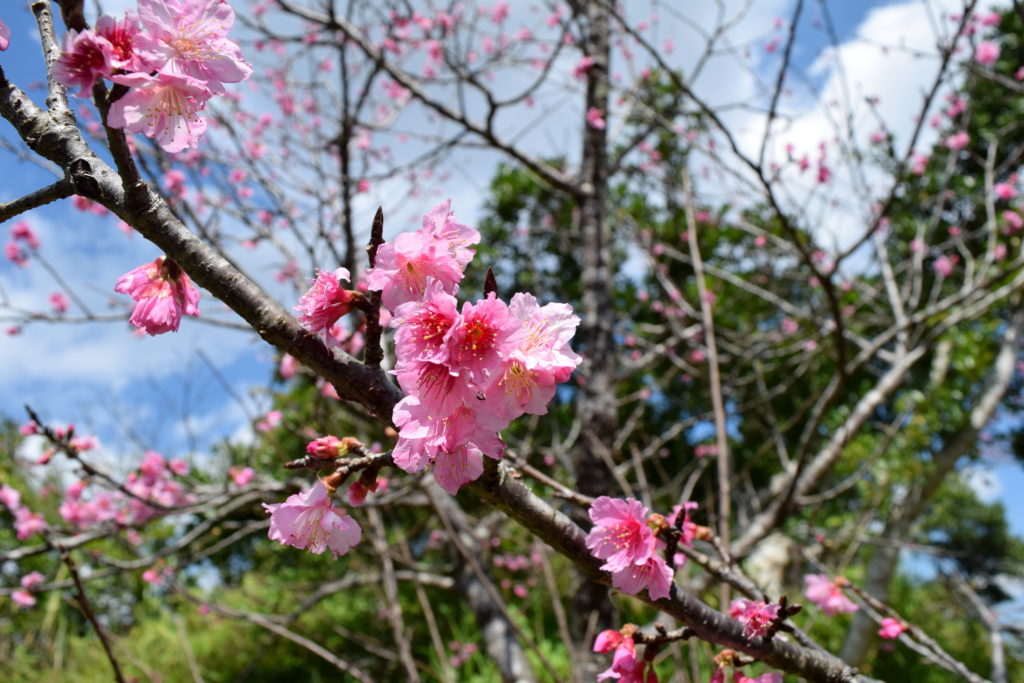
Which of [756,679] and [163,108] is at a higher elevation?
[163,108]

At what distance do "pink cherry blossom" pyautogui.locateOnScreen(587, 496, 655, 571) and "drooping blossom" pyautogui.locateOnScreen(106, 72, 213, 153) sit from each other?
2.36ft

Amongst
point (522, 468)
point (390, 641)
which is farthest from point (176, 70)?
point (390, 641)

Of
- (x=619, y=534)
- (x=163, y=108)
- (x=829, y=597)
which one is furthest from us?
(x=829, y=597)

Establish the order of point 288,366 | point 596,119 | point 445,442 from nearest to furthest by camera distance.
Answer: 1. point 445,442
2. point 288,366
3. point 596,119

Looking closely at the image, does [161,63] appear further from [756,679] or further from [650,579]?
[756,679]

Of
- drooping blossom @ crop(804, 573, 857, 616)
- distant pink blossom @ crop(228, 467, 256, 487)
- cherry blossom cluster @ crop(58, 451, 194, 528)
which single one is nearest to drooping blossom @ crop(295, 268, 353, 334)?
drooping blossom @ crop(804, 573, 857, 616)

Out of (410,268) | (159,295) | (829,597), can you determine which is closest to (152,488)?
(159,295)

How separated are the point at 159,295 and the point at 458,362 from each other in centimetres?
45

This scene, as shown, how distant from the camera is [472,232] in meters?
0.84

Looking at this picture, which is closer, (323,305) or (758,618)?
(323,305)

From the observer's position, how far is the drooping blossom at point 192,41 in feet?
2.48

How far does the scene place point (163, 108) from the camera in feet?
2.62

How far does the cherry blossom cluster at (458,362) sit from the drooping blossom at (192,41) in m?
0.33

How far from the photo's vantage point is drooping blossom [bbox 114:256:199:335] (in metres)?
0.85
